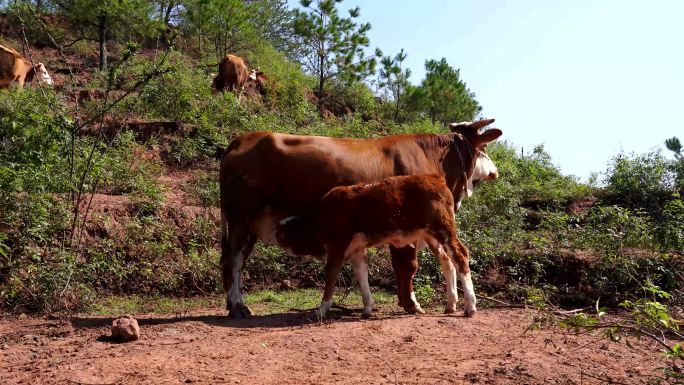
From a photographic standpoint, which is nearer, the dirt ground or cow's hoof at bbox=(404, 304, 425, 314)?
Answer: the dirt ground

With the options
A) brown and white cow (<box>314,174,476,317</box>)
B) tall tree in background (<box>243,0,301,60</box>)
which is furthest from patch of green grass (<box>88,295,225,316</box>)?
tall tree in background (<box>243,0,301,60</box>)

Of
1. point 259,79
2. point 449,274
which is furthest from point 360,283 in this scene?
point 259,79

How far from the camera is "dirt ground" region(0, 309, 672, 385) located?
18.3 feet

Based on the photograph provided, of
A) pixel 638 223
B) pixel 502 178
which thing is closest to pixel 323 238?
pixel 638 223

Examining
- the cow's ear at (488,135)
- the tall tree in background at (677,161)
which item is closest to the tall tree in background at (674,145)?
the tall tree in background at (677,161)

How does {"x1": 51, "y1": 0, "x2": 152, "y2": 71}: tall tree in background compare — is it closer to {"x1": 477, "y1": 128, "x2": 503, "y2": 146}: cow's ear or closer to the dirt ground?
{"x1": 477, "y1": 128, "x2": 503, "y2": 146}: cow's ear

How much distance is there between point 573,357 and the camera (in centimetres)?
634

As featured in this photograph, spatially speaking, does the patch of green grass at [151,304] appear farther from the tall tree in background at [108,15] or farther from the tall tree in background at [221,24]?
the tall tree in background at [221,24]

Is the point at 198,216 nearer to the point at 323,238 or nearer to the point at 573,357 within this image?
the point at 323,238

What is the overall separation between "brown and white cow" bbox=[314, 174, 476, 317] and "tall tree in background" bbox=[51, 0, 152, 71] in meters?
19.3

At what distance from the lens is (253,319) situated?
8336mm

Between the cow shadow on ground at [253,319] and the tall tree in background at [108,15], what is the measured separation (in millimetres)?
18697

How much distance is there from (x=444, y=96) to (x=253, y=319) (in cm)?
2518

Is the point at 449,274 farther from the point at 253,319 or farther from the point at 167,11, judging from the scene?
the point at 167,11
